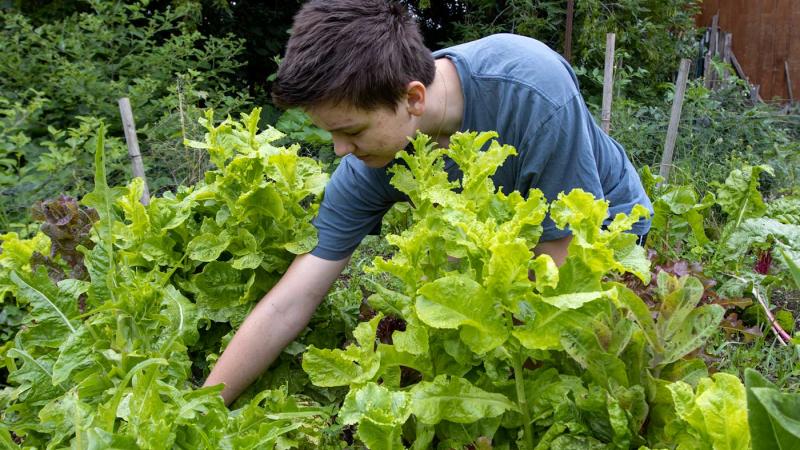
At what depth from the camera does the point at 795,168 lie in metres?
4.96

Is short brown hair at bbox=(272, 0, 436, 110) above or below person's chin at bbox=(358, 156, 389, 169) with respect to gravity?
above

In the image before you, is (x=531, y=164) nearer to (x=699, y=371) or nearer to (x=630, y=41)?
(x=699, y=371)

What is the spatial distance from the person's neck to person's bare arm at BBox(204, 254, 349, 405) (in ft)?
1.50

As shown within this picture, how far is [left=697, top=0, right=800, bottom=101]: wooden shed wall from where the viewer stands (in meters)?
9.62

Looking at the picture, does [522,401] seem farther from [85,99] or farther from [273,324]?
[85,99]

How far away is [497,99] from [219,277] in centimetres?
86

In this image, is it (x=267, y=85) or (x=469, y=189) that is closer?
(x=469, y=189)

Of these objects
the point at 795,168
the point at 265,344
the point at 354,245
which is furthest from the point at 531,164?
the point at 795,168

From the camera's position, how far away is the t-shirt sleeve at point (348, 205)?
181 centimetres

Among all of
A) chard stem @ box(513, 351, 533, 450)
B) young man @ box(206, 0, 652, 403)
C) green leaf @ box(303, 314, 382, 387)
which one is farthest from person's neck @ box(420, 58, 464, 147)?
chard stem @ box(513, 351, 533, 450)

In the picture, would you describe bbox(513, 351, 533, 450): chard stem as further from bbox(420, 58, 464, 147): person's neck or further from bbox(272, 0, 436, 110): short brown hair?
bbox(420, 58, 464, 147): person's neck

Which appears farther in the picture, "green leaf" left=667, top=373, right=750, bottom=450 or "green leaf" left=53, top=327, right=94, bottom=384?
"green leaf" left=53, top=327, right=94, bottom=384

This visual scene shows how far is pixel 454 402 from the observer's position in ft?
3.51

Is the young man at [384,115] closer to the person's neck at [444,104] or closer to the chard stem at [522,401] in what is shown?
the person's neck at [444,104]
